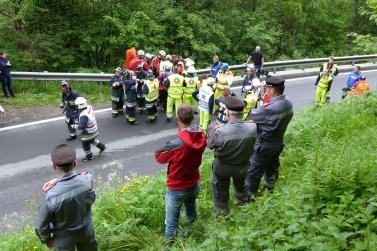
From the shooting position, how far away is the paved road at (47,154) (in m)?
7.93

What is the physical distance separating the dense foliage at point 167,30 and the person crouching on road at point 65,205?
7779 mm

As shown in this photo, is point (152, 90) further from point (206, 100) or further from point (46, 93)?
point (46, 93)

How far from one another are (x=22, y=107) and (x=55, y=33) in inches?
203

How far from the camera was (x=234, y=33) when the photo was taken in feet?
69.1

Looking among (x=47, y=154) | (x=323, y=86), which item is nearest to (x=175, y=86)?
(x=47, y=154)

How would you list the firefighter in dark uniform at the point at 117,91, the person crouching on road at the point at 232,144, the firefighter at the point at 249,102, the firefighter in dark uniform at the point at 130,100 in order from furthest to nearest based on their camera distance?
the firefighter in dark uniform at the point at 117,91, the firefighter in dark uniform at the point at 130,100, the firefighter at the point at 249,102, the person crouching on road at the point at 232,144

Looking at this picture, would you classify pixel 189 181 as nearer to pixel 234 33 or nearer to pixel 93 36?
pixel 93 36

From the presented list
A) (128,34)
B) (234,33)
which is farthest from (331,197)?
(234,33)

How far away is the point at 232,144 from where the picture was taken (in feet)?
17.0

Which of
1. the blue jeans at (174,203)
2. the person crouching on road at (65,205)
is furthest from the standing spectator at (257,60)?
the person crouching on road at (65,205)

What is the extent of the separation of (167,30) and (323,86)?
8.40 m

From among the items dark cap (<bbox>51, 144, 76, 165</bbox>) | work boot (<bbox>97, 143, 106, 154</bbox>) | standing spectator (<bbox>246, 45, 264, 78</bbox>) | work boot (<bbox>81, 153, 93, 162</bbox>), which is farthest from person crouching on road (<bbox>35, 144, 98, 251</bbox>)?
standing spectator (<bbox>246, 45, 264, 78</bbox>)

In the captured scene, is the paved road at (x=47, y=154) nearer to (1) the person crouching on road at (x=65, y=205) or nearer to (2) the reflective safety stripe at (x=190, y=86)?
(2) the reflective safety stripe at (x=190, y=86)

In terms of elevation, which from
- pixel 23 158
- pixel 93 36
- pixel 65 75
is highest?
pixel 93 36
